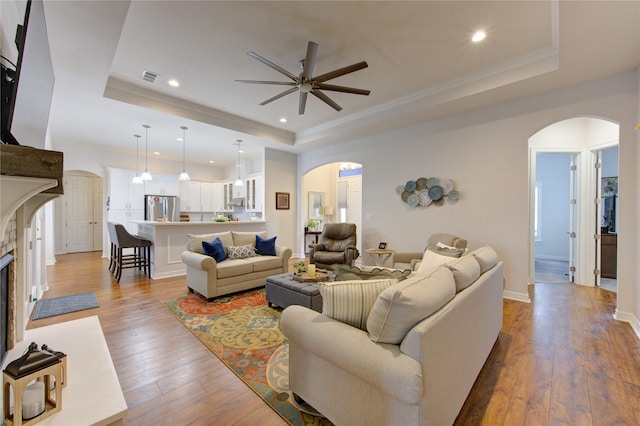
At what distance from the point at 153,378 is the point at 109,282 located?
354cm

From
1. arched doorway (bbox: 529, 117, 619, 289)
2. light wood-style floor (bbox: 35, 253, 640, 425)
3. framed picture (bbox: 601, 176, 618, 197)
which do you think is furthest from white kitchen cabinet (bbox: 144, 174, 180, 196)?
framed picture (bbox: 601, 176, 618, 197)

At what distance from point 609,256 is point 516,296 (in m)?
2.70

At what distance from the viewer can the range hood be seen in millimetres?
1161

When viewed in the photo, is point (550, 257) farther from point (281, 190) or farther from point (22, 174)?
point (22, 174)

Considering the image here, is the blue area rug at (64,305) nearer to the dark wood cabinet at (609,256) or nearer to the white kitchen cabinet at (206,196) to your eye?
the white kitchen cabinet at (206,196)

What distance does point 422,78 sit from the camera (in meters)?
3.72

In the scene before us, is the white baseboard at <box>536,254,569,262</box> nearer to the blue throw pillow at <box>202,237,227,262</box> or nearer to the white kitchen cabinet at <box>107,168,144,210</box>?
the blue throw pillow at <box>202,237,227,262</box>

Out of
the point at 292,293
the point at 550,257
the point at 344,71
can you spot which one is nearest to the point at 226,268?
the point at 292,293

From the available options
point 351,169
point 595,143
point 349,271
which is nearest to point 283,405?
point 349,271

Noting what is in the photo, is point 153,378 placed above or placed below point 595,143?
below

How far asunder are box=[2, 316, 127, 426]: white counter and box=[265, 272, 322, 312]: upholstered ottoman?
1631 mm

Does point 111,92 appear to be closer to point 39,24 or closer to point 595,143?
→ point 39,24

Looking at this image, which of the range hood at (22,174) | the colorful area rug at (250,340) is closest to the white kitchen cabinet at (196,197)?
the colorful area rug at (250,340)

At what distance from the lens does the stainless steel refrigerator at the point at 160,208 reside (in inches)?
298
